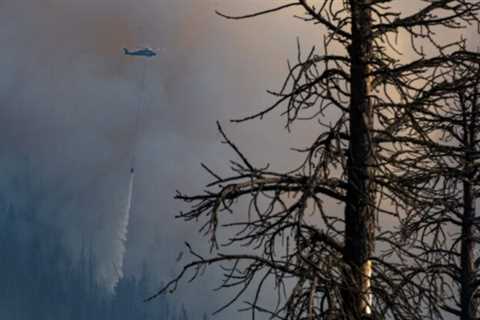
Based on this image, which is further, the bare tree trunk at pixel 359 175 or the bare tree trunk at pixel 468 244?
the bare tree trunk at pixel 468 244

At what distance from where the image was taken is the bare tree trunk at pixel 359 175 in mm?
8617

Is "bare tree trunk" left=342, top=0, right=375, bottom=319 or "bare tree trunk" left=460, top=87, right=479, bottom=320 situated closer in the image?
"bare tree trunk" left=342, top=0, right=375, bottom=319

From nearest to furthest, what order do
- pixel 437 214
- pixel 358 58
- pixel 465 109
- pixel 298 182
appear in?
pixel 298 182 < pixel 358 58 < pixel 437 214 < pixel 465 109

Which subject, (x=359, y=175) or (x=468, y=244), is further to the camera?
(x=468, y=244)

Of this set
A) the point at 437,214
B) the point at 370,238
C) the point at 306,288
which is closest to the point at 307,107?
the point at 370,238

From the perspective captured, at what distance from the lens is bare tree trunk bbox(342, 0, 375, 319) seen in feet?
28.3

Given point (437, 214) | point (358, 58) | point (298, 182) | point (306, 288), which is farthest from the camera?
point (437, 214)

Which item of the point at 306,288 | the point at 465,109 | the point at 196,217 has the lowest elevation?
the point at 306,288

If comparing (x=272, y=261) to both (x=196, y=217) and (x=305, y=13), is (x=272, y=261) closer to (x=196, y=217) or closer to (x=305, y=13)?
(x=196, y=217)

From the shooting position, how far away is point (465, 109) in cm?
1584

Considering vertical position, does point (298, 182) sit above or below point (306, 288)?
above

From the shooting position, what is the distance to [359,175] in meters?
8.95

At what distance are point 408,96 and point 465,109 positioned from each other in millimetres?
7077

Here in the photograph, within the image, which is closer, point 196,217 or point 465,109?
point 196,217
